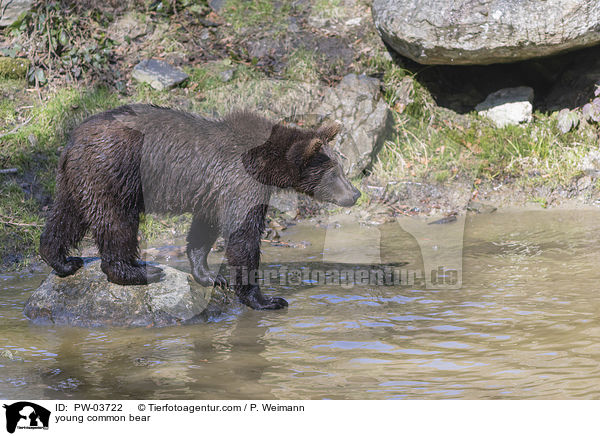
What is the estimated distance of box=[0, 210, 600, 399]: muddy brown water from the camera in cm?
456

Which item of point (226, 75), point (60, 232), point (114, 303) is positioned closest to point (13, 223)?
point (60, 232)

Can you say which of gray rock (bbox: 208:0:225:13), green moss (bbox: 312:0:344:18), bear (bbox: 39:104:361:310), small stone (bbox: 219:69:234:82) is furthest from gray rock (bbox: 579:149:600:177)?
gray rock (bbox: 208:0:225:13)

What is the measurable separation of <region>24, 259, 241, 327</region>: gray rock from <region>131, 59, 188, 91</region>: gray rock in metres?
5.36

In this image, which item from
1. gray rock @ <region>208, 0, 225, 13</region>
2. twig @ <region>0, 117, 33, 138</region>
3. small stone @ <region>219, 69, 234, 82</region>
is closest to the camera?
twig @ <region>0, 117, 33, 138</region>

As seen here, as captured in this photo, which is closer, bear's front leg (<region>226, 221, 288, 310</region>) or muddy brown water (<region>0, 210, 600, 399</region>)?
muddy brown water (<region>0, 210, 600, 399</region>)

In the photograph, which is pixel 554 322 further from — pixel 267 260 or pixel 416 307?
pixel 267 260

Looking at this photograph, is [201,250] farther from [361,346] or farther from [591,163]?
[591,163]

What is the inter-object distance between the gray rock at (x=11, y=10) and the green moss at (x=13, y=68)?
2.83 feet

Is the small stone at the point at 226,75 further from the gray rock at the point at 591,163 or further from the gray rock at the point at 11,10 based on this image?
the gray rock at the point at 591,163

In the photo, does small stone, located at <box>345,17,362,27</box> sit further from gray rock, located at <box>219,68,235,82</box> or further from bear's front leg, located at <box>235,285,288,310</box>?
bear's front leg, located at <box>235,285,288,310</box>

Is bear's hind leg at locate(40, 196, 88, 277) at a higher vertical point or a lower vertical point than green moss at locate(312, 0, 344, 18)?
lower

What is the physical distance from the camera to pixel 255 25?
1241cm
